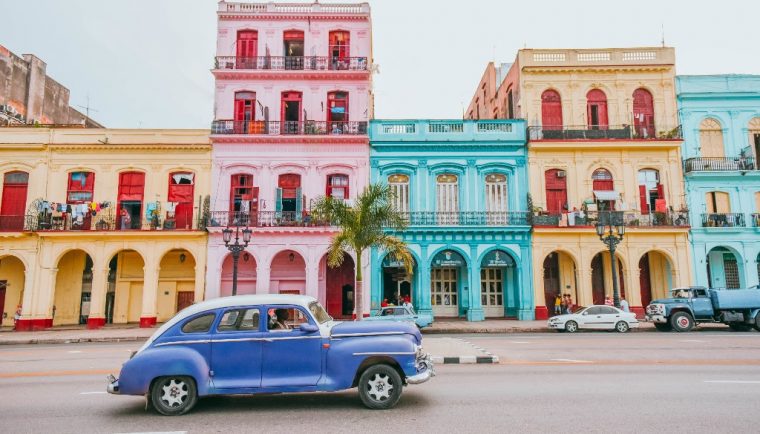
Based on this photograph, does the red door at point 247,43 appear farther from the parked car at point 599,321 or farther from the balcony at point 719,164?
the balcony at point 719,164

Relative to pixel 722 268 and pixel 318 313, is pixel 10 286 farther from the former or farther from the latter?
pixel 722 268

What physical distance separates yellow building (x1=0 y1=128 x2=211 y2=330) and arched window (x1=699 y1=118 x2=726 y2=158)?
89.0 ft

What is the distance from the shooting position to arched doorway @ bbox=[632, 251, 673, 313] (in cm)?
2509

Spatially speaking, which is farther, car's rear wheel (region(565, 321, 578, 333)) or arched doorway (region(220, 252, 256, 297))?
arched doorway (region(220, 252, 256, 297))

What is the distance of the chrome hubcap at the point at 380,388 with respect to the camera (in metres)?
6.82

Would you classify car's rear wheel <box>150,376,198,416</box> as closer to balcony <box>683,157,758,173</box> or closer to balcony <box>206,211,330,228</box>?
balcony <box>206,211,330,228</box>

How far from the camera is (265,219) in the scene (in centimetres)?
2428

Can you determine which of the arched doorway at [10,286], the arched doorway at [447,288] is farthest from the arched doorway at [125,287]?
the arched doorway at [447,288]

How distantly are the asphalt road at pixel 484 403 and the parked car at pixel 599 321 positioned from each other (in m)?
8.13

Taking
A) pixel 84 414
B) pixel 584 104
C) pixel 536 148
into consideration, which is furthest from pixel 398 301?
pixel 84 414

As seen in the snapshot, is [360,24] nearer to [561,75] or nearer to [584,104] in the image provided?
[561,75]

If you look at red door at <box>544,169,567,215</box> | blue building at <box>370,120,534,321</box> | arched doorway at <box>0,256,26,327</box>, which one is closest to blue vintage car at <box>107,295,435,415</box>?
blue building at <box>370,120,534,321</box>

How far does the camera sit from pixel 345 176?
25156 millimetres

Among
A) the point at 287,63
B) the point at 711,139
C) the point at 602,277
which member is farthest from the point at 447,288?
the point at 711,139
